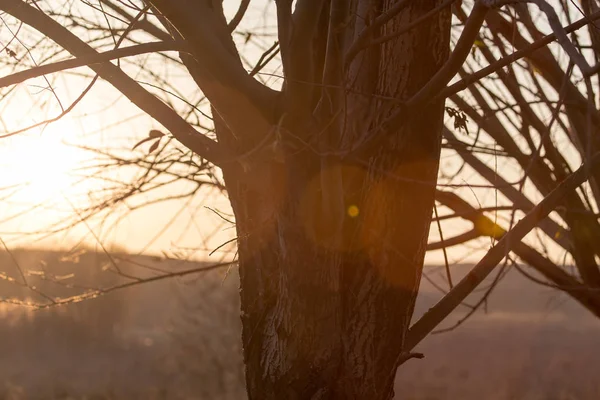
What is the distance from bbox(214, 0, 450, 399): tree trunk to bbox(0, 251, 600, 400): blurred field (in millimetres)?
2562

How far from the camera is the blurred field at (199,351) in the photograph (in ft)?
47.5

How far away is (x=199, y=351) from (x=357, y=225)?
475 inches

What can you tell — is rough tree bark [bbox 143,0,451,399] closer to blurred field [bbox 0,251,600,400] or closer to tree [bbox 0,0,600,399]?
tree [bbox 0,0,600,399]

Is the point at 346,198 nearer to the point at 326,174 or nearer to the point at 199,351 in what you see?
the point at 326,174

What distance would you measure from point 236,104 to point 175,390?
16321 millimetres

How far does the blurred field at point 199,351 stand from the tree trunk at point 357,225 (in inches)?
101

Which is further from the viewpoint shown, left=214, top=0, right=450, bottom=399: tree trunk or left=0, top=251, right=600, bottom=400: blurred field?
left=0, top=251, right=600, bottom=400: blurred field

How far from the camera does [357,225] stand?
10.2ft

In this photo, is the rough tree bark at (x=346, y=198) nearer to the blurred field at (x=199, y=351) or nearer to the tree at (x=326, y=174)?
the tree at (x=326, y=174)

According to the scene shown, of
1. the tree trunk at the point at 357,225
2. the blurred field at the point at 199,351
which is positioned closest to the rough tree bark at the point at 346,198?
the tree trunk at the point at 357,225

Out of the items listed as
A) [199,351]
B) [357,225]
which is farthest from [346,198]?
[199,351]

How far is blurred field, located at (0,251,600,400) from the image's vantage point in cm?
1448

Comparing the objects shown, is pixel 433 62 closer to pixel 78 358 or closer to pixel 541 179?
pixel 541 179

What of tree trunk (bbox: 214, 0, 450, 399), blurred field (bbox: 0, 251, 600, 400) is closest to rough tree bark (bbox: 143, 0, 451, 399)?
tree trunk (bbox: 214, 0, 450, 399)
